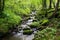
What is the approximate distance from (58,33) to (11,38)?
21.0 ft

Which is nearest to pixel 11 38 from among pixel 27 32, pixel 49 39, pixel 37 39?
pixel 27 32

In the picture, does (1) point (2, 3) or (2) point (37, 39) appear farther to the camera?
(1) point (2, 3)

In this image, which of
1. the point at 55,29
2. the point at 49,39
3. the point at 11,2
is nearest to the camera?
the point at 49,39

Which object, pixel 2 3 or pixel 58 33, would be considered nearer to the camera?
pixel 58 33

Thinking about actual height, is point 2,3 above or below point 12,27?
above

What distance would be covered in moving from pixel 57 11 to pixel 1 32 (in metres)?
9.14

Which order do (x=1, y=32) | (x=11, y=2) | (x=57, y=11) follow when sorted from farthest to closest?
(x=11, y=2) < (x=57, y=11) < (x=1, y=32)

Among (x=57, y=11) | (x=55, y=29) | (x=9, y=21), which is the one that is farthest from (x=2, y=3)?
(x=55, y=29)

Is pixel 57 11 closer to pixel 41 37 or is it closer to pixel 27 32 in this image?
pixel 27 32

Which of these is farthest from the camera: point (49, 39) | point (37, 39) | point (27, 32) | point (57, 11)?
point (57, 11)

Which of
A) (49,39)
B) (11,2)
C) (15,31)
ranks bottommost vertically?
(15,31)

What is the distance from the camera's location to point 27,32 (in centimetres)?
1942

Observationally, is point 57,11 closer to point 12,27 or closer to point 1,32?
point 12,27

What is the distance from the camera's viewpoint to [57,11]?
20.9m
